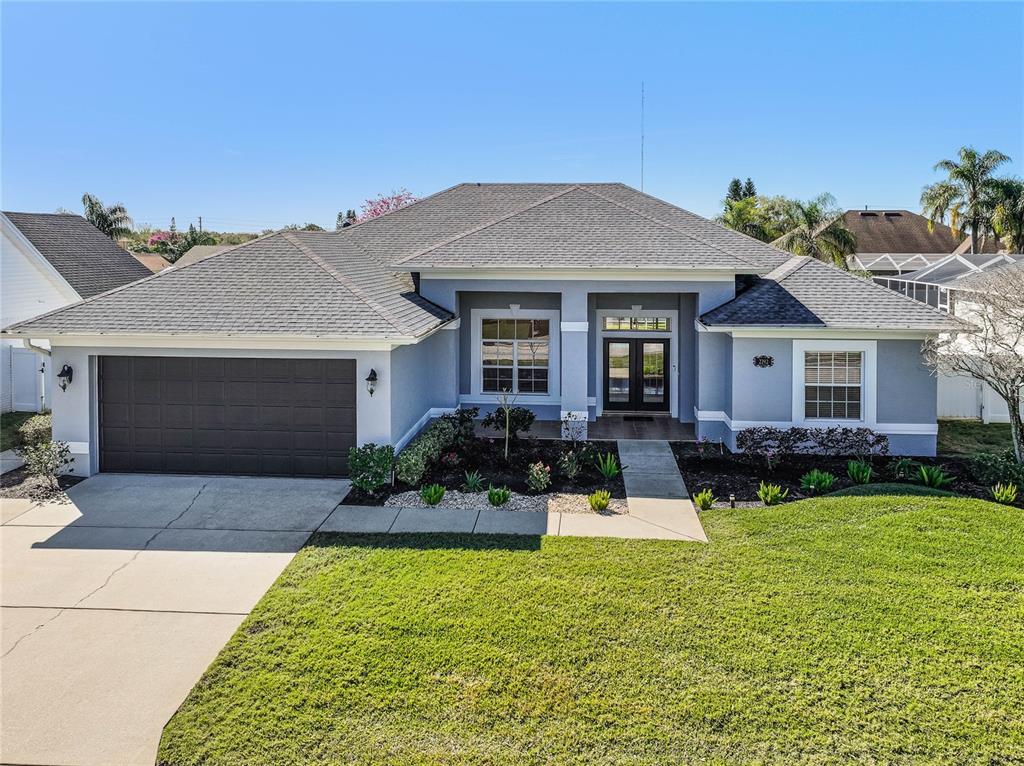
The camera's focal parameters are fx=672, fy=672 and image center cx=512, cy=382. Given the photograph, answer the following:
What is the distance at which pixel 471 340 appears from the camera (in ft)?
55.7

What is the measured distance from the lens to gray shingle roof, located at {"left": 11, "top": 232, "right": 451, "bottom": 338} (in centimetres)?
1165

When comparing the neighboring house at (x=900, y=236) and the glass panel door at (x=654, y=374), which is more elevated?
the neighboring house at (x=900, y=236)

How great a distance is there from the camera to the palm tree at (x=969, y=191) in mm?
41375

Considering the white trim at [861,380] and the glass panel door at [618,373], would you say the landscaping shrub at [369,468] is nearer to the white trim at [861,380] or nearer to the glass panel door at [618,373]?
the glass panel door at [618,373]

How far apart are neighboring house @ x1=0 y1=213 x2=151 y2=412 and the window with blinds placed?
18.1m

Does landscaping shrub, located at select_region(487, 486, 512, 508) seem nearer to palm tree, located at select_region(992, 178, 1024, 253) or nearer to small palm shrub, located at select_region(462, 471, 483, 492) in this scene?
small palm shrub, located at select_region(462, 471, 483, 492)

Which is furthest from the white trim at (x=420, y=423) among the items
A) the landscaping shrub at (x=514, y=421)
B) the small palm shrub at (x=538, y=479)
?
the small palm shrub at (x=538, y=479)

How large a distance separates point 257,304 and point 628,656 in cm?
932

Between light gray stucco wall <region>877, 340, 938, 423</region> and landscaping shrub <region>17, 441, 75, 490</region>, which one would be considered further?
light gray stucco wall <region>877, 340, 938, 423</region>

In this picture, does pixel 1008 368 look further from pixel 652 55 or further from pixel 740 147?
pixel 740 147

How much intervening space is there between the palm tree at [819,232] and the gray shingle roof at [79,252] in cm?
3001

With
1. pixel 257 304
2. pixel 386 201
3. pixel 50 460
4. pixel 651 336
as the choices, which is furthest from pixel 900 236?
pixel 50 460

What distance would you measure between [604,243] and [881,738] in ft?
39.5

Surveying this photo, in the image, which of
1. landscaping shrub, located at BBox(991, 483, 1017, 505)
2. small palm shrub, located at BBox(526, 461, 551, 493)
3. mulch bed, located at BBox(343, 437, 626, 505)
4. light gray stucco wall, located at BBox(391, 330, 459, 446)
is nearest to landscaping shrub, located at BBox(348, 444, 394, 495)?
mulch bed, located at BBox(343, 437, 626, 505)
